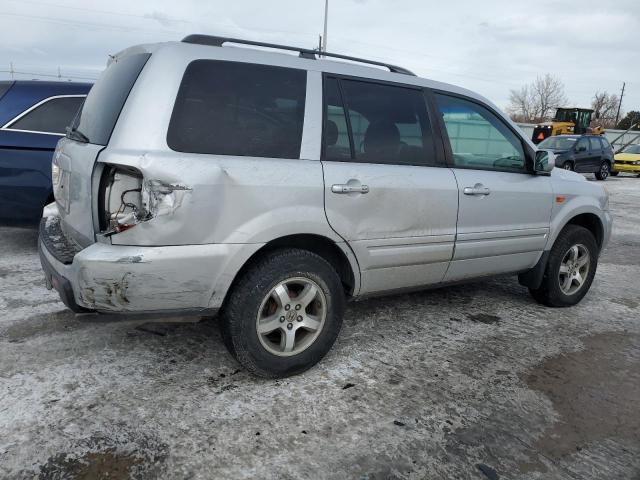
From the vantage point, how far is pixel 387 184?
310cm

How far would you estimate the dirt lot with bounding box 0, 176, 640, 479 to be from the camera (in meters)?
2.26

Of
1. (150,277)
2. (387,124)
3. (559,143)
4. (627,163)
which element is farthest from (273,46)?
(627,163)

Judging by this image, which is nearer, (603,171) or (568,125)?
(603,171)

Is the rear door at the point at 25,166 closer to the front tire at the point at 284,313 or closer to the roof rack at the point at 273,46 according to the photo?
the roof rack at the point at 273,46

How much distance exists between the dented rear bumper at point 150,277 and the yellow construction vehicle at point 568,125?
86.9 feet

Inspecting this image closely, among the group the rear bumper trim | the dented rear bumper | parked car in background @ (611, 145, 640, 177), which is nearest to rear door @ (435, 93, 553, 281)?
the dented rear bumper

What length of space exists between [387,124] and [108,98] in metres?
1.68

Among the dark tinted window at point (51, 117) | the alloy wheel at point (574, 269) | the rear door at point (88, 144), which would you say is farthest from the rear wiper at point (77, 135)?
the alloy wheel at point (574, 269)

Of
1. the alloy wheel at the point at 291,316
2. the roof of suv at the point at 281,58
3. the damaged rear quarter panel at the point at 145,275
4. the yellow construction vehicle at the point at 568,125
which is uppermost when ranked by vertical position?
the yellow construction vehicle at the point at 568,125

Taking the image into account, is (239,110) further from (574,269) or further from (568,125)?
(568,125)

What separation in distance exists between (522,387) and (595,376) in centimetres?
58

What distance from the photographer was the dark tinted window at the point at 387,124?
3.09m

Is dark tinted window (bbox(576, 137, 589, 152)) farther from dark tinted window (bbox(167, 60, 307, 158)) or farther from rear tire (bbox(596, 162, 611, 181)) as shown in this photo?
dark tinted window (bbox(167, 60, 307, 158))

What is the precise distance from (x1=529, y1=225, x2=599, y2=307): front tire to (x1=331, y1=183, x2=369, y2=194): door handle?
2.17 meters
